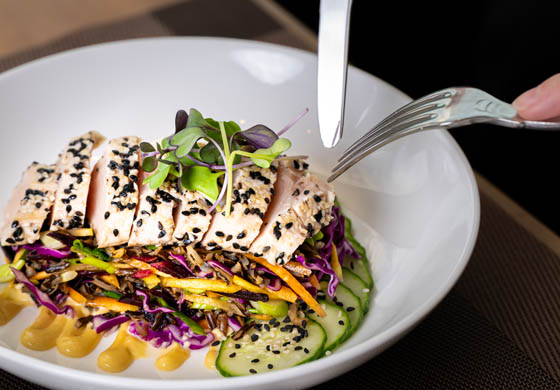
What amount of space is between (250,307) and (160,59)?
5.11 feet

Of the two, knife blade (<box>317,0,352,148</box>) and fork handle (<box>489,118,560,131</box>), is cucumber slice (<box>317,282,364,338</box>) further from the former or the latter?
fork handle (<box>489,118,560,131</box>)

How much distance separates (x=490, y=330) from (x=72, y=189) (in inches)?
75.3

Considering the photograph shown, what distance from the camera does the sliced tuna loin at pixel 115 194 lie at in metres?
2.27

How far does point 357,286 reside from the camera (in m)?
2.48

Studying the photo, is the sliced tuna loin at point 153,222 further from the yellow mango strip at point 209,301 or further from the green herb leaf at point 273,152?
the green herb leaf at point 273,152

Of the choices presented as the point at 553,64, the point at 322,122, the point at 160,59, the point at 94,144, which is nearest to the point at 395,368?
the point at 322,122

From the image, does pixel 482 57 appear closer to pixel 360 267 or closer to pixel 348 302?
pixel 360 267

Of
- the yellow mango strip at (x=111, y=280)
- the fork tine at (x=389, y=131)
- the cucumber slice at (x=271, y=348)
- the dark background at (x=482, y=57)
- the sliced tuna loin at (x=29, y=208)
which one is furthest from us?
the dark background at (x=482, y=57)

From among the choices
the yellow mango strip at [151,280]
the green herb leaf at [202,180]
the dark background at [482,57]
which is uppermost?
the green herb leaf at [202,180]

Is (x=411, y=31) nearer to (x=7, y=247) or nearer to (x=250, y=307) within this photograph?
(x=250, y=307)

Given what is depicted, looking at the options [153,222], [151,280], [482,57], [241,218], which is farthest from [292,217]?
[482,57]

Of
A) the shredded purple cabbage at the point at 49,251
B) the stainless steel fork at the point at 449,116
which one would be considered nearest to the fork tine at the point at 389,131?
the stainless steel fork at the point at 449,116

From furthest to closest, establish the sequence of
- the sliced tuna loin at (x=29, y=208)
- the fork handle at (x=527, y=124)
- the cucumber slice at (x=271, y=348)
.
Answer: the sliced tuna loin at (x=29, y=208), the cucumber slice at (x=271, y=348), the fork handle at (x=527, y=124)

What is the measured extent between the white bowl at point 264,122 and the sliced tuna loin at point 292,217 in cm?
41
